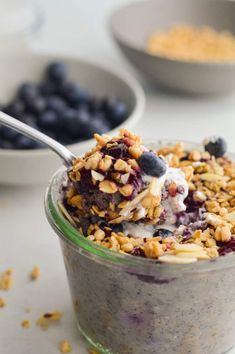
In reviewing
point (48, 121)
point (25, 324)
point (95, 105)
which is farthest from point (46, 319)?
point (95, 105)

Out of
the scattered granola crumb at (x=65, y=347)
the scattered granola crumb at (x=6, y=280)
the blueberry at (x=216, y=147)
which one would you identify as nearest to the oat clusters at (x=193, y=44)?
the blueberry at (x=216, y=147)

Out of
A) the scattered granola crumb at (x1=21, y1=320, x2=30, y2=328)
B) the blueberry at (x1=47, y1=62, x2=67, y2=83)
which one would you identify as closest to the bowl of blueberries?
the blueberry at (x1=47, y1=62, x2=67, y2=83)

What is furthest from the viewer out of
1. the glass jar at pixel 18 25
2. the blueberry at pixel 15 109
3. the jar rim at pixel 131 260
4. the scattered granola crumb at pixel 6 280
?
the glass jar at pixel 18 25

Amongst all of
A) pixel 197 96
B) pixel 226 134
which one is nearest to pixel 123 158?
pixel 226 134

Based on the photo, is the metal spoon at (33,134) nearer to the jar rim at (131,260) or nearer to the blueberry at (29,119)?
the jar rim at (131,260)

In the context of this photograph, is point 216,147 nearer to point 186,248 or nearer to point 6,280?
point 186,248
